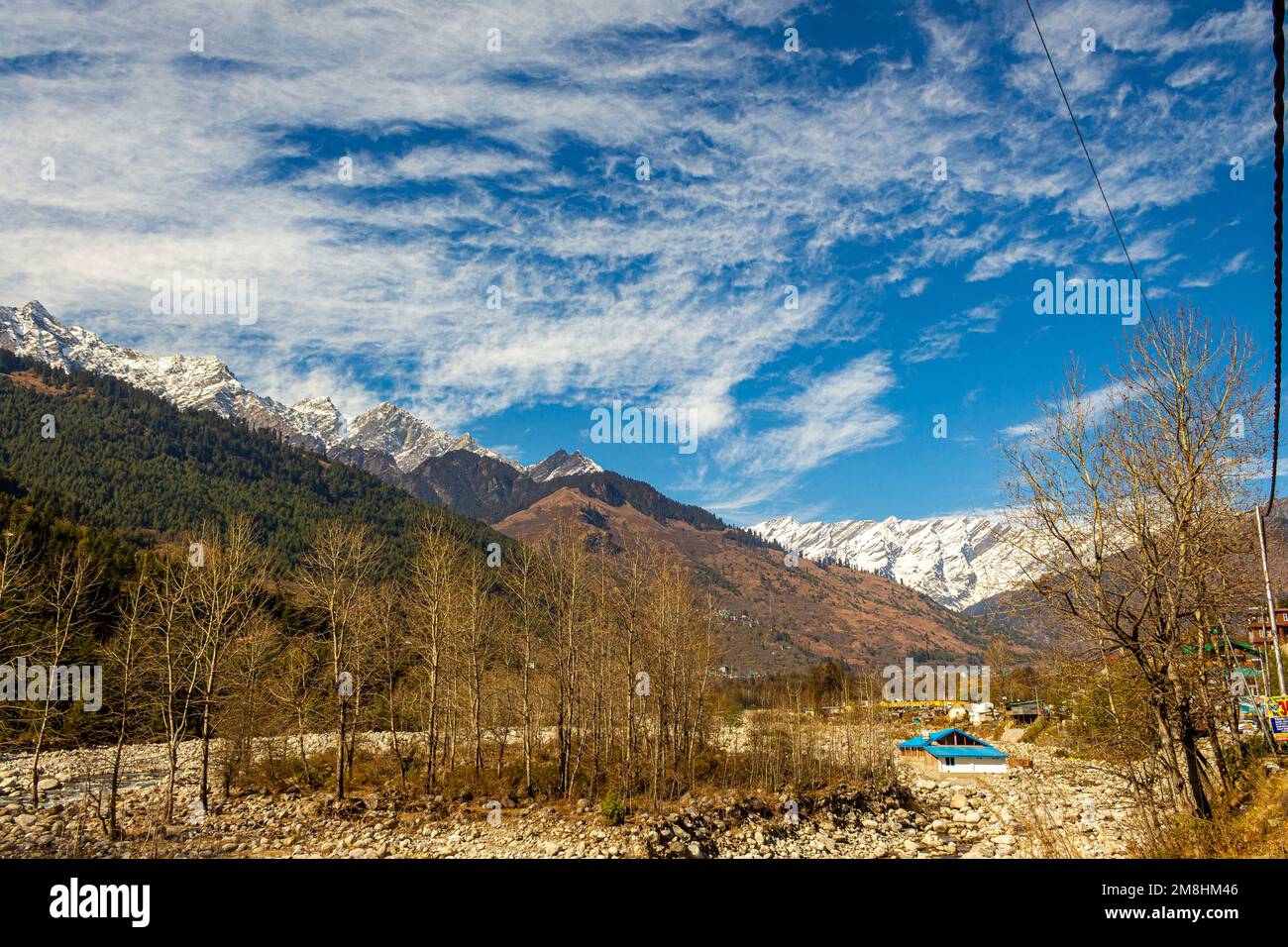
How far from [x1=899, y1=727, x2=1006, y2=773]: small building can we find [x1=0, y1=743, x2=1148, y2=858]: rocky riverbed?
1728 centimetres

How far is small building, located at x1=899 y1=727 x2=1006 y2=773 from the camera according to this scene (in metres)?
62.6

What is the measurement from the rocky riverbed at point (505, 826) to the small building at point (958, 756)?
1728cm

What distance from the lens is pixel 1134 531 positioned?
17.7 metres

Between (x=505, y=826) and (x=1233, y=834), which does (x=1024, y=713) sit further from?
(x=1233, y=834)

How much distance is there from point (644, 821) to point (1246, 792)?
67.4 ft

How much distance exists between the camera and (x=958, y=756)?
63.4m

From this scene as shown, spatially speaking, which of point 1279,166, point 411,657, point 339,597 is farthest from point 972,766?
point 1279,166

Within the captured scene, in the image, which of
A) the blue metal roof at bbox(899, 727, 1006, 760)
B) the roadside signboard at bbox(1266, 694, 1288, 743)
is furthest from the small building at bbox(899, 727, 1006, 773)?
the roadside signboard at bbox(1266, 694, 1288, 743)

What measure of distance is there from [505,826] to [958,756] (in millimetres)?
46782
